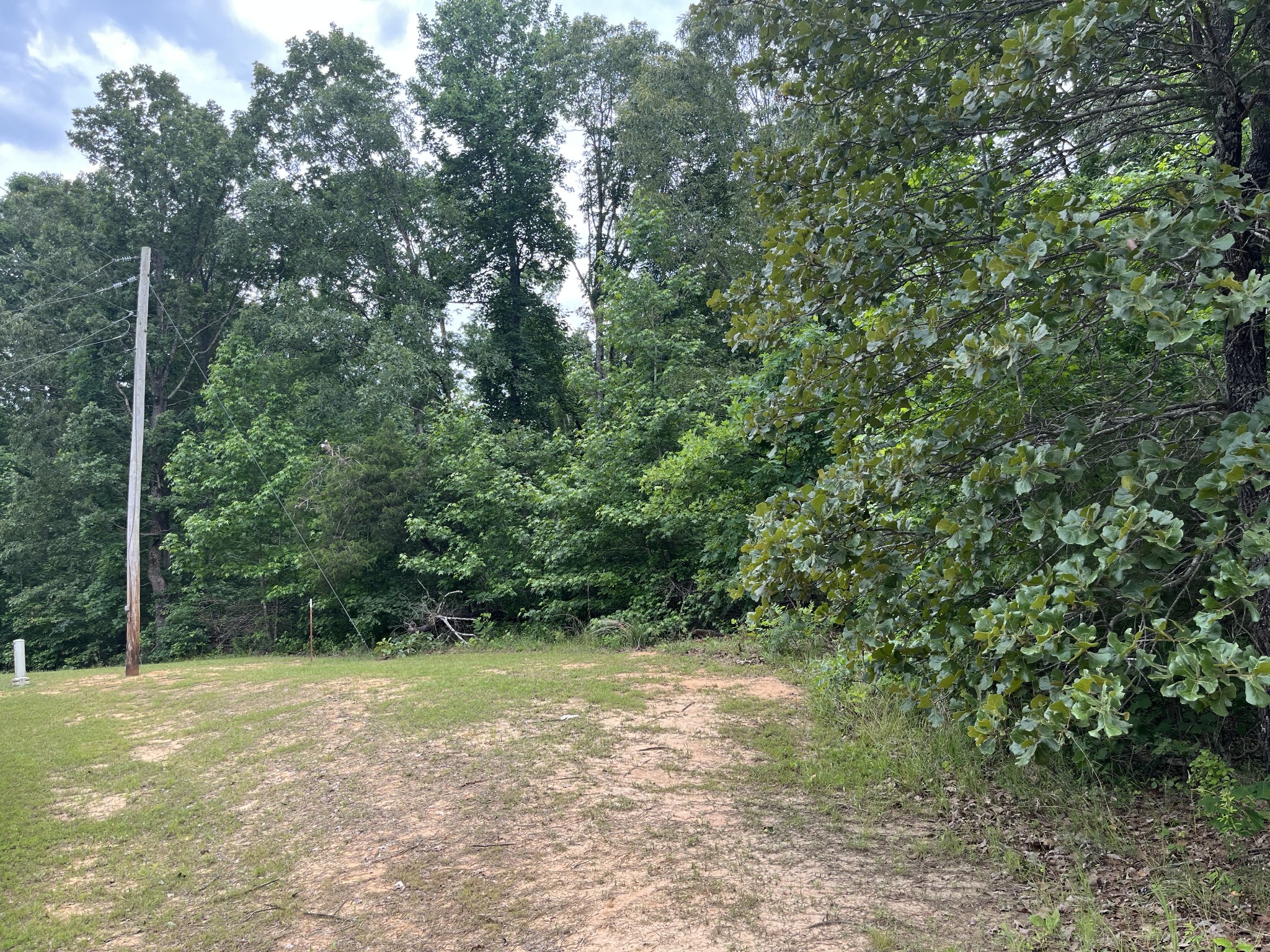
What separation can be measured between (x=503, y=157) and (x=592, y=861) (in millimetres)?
24853

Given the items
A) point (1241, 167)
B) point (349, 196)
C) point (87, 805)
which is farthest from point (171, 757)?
point (349, 196)

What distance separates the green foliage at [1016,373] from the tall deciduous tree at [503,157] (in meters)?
20.6

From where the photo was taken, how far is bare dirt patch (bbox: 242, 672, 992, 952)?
3488 mm

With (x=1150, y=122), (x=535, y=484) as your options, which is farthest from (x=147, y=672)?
(x=1150, y=122)

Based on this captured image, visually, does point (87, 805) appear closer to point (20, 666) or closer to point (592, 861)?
point (592, 861)

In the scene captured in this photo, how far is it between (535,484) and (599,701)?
9.69 metres

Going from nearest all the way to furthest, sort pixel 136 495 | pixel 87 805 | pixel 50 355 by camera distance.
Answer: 1. pixel 87 805
2. pixel 136 495
3. pixel 50 355

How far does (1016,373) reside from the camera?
284 cm

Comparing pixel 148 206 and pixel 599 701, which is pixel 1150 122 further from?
pixel 148 206

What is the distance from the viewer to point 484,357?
2273 centimetres

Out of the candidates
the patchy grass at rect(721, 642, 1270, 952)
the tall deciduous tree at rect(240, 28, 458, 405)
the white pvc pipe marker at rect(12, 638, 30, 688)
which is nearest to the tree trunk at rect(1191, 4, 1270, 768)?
the patchy grass at rect(721, 642, 1270, 952)

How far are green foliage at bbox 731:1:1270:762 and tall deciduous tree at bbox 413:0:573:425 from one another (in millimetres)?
20619

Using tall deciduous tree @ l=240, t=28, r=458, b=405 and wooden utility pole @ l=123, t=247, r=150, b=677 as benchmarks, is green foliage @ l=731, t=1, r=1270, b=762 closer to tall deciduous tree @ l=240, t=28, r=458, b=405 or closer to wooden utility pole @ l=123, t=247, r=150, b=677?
wooden utility pole @ l=123, t=247, r=150, b=677

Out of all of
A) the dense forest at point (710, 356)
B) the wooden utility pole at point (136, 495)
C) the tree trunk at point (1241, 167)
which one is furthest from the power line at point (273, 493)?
the tree trunk at point (1241, 167)
